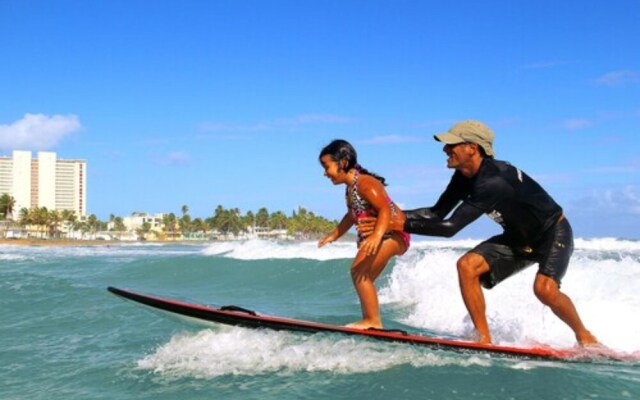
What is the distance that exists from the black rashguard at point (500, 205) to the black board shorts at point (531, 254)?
0.20 ft

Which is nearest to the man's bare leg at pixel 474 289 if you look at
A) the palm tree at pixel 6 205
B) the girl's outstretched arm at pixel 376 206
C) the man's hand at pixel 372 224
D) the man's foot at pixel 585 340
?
the man's hand at pixel 372 224

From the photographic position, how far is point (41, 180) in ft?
603

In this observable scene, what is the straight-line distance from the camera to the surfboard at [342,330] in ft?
14.8

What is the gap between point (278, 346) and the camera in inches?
186

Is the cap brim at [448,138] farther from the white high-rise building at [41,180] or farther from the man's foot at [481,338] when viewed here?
the white high-rise building at [41,180]

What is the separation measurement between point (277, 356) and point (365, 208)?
1.29 metres

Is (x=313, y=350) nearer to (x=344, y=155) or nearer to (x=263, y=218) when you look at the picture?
(x=344, y=155)

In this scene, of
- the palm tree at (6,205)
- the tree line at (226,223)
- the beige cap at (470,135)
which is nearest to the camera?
the beige cap at (470,135)

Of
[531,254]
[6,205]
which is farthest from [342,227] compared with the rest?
[6,205]

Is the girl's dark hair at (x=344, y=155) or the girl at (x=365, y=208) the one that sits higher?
the girl's dark hair at (x=344, y=155)

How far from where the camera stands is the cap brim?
445 cm

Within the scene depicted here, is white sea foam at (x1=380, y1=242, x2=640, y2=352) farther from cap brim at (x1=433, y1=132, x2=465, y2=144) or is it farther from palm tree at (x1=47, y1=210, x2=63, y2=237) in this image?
palm tree at (x1=47, y1=210, x2=63, y2=237)

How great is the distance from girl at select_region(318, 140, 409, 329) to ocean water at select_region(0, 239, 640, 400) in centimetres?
47

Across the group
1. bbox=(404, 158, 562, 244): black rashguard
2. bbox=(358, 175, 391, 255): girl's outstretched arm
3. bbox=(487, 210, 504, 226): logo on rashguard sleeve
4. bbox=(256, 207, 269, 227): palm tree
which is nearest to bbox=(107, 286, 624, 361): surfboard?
bbox=(358, 175, 391, 255): girl's outstretched arm
